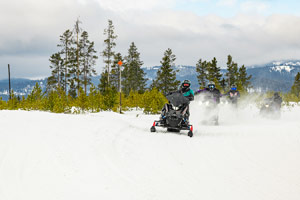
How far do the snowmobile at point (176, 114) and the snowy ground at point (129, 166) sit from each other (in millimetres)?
1729

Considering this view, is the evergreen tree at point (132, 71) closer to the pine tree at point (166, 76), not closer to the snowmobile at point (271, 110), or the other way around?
the pine tree at point (166, 76)

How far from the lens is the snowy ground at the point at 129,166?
3516 mm

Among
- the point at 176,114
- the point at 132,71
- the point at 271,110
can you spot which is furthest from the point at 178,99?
the point at 132,71

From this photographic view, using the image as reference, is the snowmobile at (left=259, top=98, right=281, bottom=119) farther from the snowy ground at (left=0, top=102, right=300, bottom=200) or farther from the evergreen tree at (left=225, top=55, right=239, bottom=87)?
the evergreen tree at (left=225, top=55, right=239, bottom=87)

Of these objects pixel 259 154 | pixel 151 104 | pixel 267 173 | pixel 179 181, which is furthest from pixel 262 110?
pixel 179 181

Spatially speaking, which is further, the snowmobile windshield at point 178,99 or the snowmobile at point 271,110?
the snowmobile at point 271,110

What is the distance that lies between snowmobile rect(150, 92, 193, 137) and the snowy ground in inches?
68.1

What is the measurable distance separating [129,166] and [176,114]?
457cm

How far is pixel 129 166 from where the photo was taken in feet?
15.3

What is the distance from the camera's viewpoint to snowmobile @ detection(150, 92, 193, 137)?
891cm

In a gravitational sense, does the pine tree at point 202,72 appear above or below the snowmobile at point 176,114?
above

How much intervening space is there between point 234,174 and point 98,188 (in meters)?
2.70

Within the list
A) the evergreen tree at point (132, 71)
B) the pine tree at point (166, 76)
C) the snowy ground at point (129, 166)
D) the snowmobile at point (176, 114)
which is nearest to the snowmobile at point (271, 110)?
the snowy ground at point (129, 166)

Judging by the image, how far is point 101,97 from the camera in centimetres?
1883
